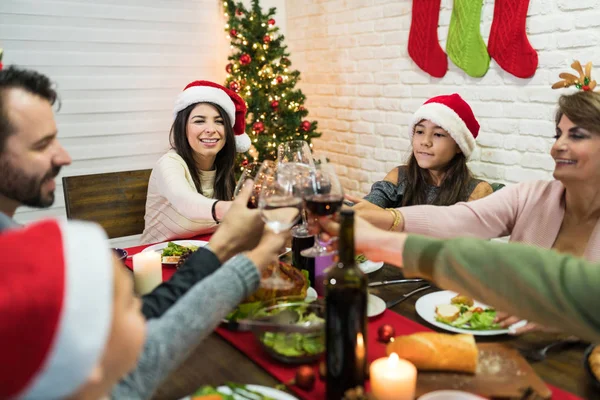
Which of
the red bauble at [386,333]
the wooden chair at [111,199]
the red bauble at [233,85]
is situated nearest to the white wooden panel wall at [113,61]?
the red bauble at [233,85]

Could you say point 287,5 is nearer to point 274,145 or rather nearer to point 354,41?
point 354,41

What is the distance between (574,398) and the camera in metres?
0.93

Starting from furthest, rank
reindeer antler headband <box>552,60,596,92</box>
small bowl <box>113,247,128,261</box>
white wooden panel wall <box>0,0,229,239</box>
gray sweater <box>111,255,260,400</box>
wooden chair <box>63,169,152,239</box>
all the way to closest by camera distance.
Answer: white wooden panel wall <box>0,0,229,239</box>
wooden chair <box>63,169,152,239</box>
small bowl <box>113,247,128,261</box>
reindeer antler headband <box>552,60,596,92</box>
gray sweater <box>111,255,260,400</box>

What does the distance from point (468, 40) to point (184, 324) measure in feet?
8.48

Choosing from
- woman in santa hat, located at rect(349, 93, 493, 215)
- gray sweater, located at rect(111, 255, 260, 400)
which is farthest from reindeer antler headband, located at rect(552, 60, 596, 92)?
gray sweater, located at rect(111, 255, 260, 400)

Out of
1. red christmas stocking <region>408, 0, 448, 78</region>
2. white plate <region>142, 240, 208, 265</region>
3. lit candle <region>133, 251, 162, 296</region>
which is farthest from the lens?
red christmas stocking <region>408, 0, 448, 78</region>

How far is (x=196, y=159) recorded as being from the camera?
2.68 m

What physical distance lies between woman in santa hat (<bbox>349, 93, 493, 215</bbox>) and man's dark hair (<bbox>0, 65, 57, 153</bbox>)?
1.59 metres

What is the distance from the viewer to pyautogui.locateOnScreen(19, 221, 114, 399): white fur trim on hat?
23.0 inches

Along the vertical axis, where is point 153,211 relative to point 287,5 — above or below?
below

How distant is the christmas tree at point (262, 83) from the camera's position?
366cm

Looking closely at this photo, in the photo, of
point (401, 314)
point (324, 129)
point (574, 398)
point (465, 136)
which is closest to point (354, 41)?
point (324, 129)

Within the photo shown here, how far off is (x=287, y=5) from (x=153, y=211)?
8.85 ft

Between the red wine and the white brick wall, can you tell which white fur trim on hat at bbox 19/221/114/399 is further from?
the white brick wall
